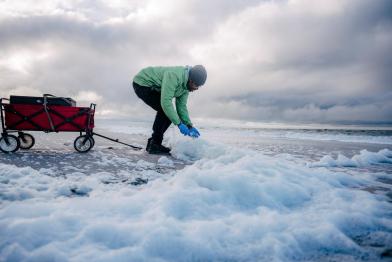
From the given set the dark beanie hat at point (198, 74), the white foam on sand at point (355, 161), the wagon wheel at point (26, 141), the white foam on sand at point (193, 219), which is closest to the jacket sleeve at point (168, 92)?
the dark beanie hat at point (198, 74)

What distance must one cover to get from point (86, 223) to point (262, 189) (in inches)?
57.7

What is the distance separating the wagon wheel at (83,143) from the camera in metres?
5.20

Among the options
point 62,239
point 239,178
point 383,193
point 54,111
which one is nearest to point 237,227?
point 239,178

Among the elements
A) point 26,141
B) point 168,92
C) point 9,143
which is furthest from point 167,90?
point 26,141

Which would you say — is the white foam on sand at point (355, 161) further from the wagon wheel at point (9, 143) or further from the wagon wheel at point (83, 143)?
the wagon wheel at point (9, 143)

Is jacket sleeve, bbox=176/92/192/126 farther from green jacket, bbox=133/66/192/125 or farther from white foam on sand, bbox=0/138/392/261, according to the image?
white foam on sand, bbox=0/138/392/261

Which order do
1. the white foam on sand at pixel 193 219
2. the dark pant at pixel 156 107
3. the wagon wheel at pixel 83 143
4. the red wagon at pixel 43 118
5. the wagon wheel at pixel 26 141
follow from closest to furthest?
1. the white foam on sand at pixel 193 219
2. the red wagon at pixel 43 118
3. the wagon wheel at pixel 83 143
4. the wagon wheel at pixel 26 141
5. the dark pant at pixel 156 107

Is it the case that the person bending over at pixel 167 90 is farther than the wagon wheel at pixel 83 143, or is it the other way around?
the wagon wheel at pixel 83 143

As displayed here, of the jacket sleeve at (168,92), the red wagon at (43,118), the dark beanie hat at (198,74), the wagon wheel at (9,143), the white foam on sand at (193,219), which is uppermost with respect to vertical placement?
the dark beanie hat at (198,74)

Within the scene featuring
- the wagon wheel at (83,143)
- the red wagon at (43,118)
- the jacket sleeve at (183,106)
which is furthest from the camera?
the jacket sleeve at (183,106)

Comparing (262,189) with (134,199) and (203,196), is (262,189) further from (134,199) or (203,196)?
(134,199)

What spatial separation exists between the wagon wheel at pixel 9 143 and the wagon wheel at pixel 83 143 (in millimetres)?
1006

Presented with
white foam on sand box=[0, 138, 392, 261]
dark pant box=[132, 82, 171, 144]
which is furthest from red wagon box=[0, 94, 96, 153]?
white foam on sand box=[0, 138, 392, 261]

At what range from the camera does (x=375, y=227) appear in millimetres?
1748
